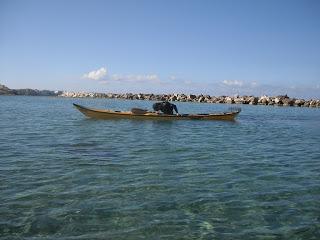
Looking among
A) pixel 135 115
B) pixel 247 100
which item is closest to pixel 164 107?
pixel 135 115

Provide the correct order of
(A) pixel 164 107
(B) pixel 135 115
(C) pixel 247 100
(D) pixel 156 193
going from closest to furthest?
(D) pixel 156 193 < (B) pixel 135 115 < (A) pixel 164 107 < (C) pixel 247 100

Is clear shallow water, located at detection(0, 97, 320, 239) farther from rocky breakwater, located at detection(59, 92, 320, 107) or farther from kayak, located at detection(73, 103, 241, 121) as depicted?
rocky breakwater, located at detection(59, 92, 320, 107)

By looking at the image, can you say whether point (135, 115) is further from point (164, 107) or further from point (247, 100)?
point (247, 100)

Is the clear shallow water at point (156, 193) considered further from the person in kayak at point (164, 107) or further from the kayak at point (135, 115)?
the person in kayak at point (164, 107)

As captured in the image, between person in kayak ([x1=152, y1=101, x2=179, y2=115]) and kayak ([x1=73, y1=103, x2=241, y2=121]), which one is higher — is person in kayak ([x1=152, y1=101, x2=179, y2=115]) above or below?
above

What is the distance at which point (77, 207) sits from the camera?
9.30 metres

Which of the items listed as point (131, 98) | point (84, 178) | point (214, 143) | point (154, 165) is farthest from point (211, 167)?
point (131, 98)

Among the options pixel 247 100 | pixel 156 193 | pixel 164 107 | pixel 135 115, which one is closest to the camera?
pixel 156 193

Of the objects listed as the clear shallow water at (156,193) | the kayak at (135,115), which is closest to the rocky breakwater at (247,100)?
the kayak at (135,115)

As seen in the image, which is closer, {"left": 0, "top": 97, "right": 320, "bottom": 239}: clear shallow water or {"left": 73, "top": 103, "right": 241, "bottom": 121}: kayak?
{"left": 0, "top": 97, "right": 320, "bottom": 239}: clear shallow water

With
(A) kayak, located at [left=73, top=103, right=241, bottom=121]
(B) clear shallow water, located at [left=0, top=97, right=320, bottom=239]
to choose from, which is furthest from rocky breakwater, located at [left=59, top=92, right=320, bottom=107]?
(B) clear shallow water, located at [left=0, top=97, right=320, bottom=239]

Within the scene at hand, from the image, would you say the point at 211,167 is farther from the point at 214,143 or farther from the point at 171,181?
the point at 214,143

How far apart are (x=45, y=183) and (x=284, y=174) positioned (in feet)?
25.4

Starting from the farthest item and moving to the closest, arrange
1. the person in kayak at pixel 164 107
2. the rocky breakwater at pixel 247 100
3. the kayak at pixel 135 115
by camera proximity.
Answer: the rocky breakwater at pixel 247 100 → the person in kayak at pixel 164 107 → the kayak at pixel 135 115
